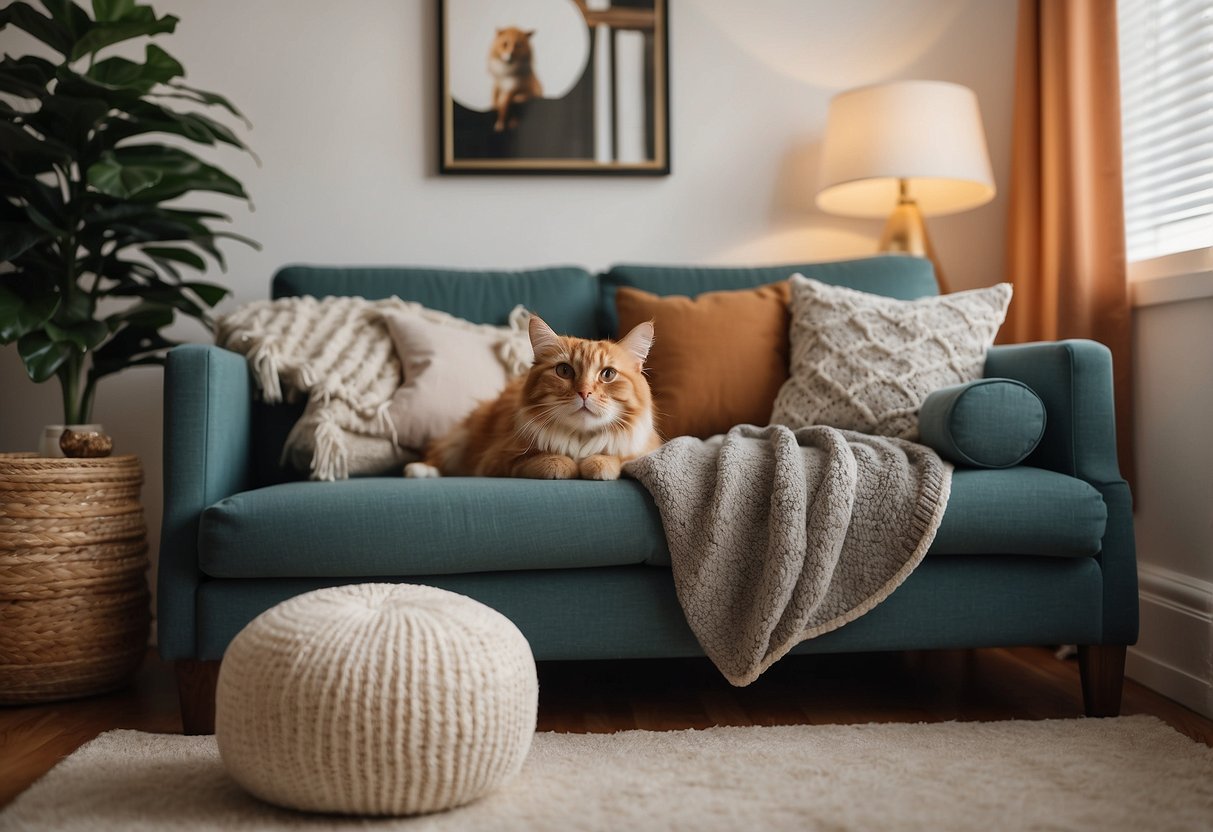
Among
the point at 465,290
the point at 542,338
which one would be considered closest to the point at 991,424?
the point at 542,338

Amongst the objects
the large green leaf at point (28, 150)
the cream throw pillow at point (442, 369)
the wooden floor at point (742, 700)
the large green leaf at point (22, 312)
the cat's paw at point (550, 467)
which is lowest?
the wooden floor at point (742, 700)

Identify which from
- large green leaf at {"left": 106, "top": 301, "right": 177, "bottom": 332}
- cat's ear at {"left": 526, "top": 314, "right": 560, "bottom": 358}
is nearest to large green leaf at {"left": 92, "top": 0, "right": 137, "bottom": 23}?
→ large green leaf at {"left": 106, "top": 301, "right": 177, "bottom": 332}

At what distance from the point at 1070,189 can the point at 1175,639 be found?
1.16 m

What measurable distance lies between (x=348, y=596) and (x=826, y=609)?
2.75ft

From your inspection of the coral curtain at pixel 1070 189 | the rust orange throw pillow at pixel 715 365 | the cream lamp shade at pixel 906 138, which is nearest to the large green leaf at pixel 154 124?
the rust orange throw pillow at pixel 715 365

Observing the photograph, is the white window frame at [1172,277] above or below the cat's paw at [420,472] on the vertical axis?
above

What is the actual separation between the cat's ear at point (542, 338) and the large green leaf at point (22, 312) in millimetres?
1060

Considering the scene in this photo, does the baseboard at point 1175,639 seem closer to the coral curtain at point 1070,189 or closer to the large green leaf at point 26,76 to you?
the coral curtain at point 1070,189

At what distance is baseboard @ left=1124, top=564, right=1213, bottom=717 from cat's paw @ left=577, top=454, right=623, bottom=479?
1252 millimetres

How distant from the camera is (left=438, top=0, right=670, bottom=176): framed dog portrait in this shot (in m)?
2.85

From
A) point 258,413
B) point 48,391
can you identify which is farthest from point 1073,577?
point 48,391

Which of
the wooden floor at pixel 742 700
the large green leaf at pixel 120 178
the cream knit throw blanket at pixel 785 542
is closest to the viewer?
the cream knit throw blanket at pixel 785 542

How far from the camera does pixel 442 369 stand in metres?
2.19

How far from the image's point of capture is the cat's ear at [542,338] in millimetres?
1887
